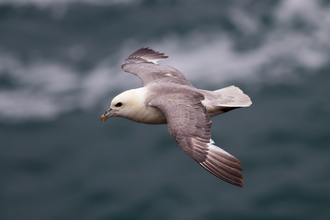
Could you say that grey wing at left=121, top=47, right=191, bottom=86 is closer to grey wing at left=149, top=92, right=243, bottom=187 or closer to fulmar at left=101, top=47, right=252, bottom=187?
fulmar at left=101, top=47, right=252, bottom=187

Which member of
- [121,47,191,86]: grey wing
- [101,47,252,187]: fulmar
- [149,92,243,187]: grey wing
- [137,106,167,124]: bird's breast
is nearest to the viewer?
[149,92,243,187]: grey wing

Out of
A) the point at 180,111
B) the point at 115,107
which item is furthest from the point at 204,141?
the point at 115,107

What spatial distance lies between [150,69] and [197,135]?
3162 millimetres

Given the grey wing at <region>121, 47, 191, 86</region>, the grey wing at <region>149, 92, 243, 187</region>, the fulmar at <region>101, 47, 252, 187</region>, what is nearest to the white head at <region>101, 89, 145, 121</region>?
the fulmar at <region>101, 47, 252, 187</region>

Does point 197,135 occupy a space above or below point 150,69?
below

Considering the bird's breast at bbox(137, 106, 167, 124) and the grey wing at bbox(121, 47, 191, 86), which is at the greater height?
the grey wing at bbox(121, 47, 191, 86)

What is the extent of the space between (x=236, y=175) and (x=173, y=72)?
11.9 feet

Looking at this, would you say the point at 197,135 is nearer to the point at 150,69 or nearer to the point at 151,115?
the point at 151,115

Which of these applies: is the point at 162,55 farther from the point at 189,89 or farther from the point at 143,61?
the point at 189,89

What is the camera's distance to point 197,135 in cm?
642

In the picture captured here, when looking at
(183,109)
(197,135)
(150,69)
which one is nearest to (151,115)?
(183,109)

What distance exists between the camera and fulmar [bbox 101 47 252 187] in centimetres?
618

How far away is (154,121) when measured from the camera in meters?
7.54

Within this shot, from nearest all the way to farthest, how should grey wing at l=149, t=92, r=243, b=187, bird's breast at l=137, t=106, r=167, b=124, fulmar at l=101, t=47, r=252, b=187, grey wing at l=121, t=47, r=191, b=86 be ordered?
grey wing at l=149, t=92, r=243, b=187, fulmar at l=101, t=47, r=252, b=187, bird's breast at l=137, t=106, r=167, b=124, grey wing at l=121, t=47, r=191, b=86
